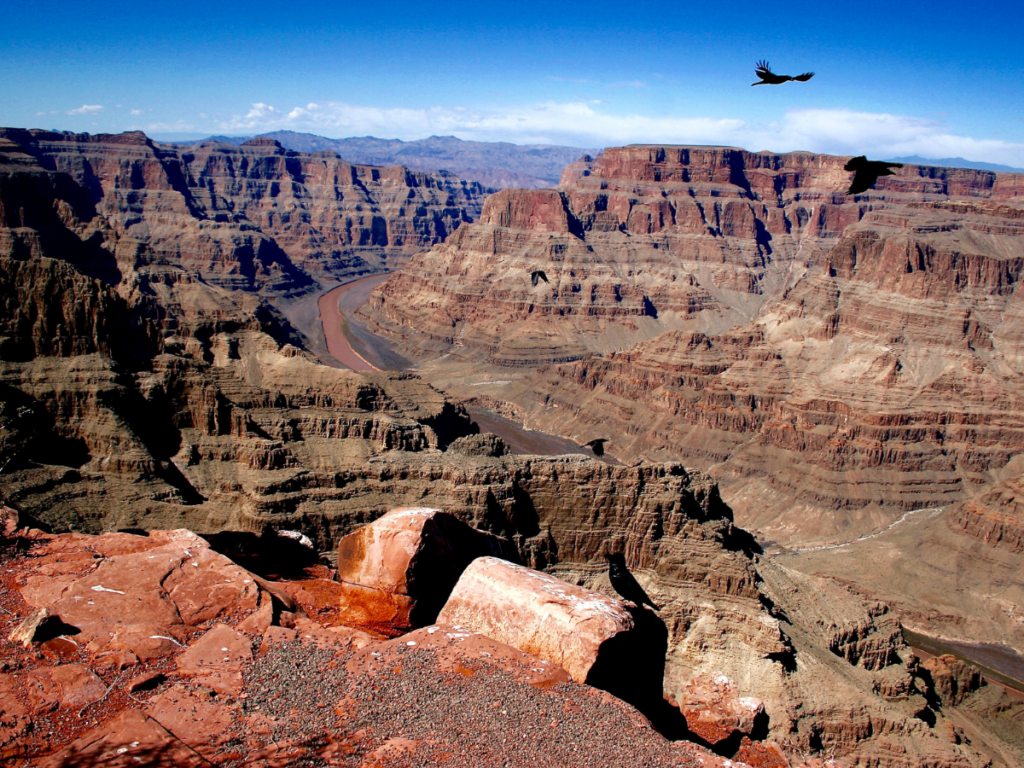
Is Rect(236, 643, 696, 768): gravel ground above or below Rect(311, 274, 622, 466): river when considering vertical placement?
above

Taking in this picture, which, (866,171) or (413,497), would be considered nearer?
(866,171)

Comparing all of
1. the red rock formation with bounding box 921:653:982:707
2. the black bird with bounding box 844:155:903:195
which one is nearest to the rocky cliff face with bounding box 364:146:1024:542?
the red rock formation with bounding box 921:653:982:707

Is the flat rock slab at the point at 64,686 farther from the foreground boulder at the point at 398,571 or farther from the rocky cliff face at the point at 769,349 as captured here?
the rocky cliff face at the point at 769,349

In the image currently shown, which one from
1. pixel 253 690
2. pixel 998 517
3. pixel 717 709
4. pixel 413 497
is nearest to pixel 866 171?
pixel 253 690

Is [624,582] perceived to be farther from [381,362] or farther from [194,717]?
[381,362]

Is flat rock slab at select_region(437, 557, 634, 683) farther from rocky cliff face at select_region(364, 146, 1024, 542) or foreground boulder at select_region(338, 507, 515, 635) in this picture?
rocky cliff face at select_region(364, 146, 1024, 542)

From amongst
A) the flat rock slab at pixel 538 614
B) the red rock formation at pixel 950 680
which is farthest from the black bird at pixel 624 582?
the red rock formation at pixel 950 680

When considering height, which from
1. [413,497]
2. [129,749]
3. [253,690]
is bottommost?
[413,497]
